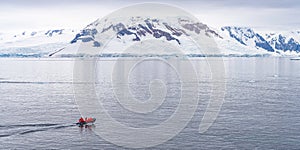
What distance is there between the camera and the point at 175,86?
108m

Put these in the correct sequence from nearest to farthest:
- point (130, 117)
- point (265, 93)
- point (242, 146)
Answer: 1. point (242, 146)
2. point (130, 117)
3. point (265, 93)

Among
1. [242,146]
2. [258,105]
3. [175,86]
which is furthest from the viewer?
[175,86]

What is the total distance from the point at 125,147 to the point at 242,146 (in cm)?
1460

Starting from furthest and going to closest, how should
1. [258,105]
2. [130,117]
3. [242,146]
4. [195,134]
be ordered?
1. [258,105]
2. [130,117]
3. [195,134]
4. [242,146]

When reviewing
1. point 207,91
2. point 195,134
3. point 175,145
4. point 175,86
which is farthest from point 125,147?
point 175,86

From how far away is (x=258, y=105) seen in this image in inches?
2982

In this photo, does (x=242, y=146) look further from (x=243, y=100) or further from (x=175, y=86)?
(x=175, y=86)

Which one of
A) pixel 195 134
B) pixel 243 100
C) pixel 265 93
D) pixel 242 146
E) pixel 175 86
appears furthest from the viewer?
pixel 175 86

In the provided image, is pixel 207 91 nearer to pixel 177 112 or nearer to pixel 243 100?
pixel 243 100

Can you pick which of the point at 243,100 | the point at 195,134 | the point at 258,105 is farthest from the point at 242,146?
the point at 243,100

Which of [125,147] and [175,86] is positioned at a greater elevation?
[175,86]

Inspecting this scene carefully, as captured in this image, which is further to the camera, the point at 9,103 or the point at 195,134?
the point at 9,103

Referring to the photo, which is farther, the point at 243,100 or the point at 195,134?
the point at 243,100

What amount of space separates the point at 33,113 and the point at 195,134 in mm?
29888
